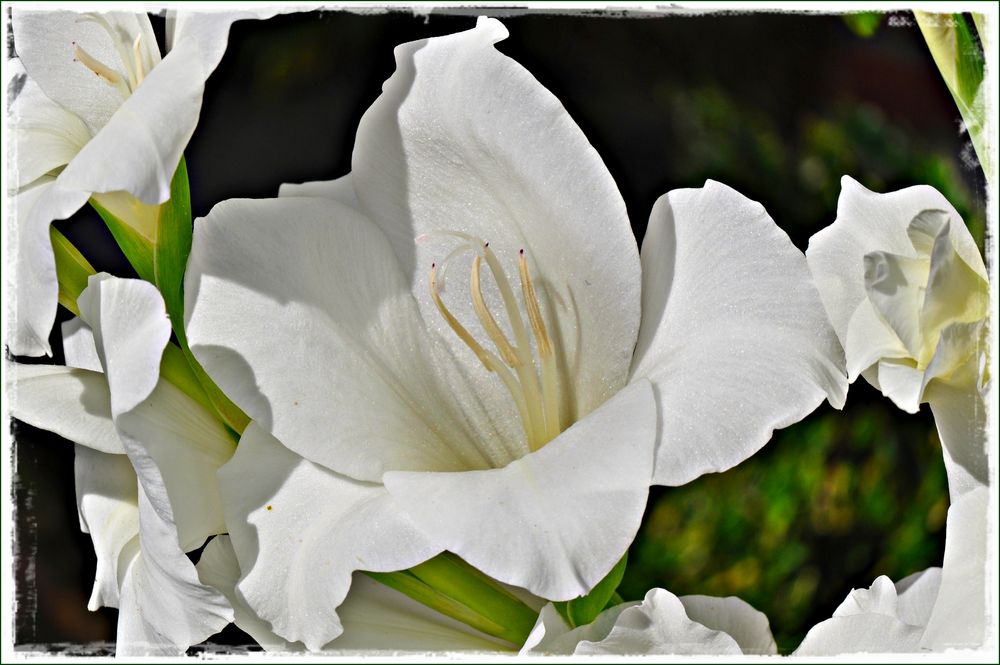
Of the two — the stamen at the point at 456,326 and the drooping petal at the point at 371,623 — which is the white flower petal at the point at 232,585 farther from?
the stamen at the point at 456,326

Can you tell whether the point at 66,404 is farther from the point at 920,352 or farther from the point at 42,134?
the point at 920,352

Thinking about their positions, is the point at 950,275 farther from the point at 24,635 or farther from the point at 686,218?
the point at 24,635

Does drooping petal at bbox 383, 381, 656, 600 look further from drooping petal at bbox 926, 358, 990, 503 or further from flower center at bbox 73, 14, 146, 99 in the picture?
flower center at bbox 73, 14, 146, 99

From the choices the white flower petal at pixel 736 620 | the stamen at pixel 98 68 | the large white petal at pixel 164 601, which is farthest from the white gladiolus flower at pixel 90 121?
the white flower petal at pixel 736 620

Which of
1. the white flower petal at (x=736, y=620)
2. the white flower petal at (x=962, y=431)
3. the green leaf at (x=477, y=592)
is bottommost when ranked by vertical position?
the white flower petal at (x=736, y=620)

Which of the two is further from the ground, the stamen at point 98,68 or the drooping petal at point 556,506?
the stamen at point 98,68

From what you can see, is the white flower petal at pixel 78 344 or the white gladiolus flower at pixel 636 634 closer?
the white gladiolus flower at pixel 636 634
